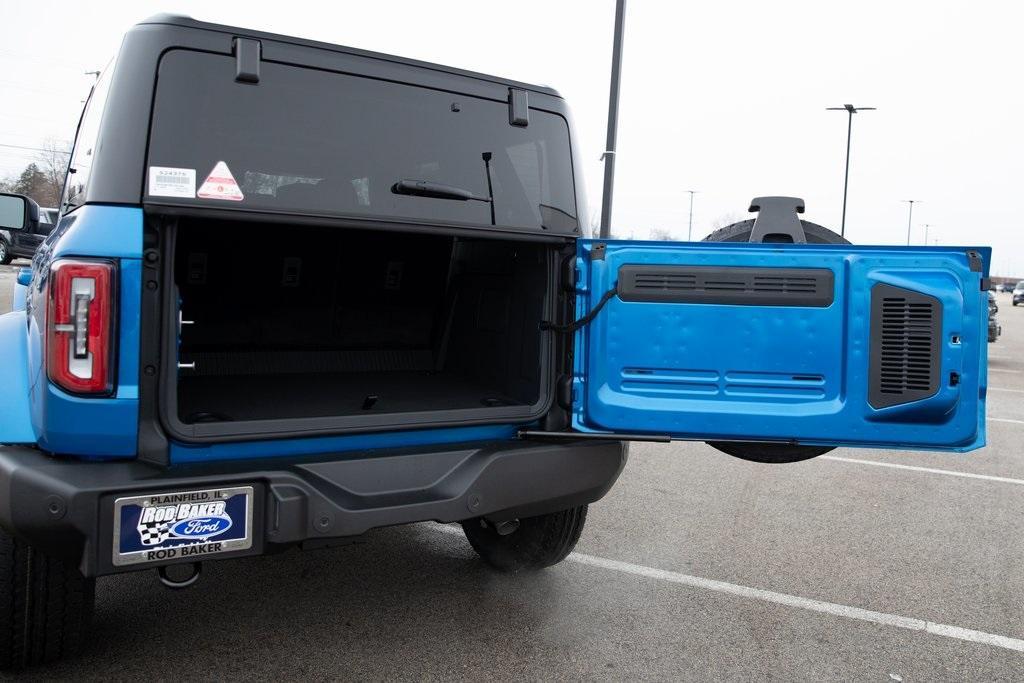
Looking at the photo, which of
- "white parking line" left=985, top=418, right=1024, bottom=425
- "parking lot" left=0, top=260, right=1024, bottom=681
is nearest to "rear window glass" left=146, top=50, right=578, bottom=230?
"parking lot" left=0, top=260, right=1024, bottom=681

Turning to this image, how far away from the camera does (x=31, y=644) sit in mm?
2697

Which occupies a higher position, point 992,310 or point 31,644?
point 992,310

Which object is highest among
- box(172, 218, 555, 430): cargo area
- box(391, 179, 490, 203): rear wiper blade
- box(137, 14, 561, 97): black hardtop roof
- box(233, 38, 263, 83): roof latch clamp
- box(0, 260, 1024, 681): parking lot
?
box(137, 14, 561, 97): black hardtop roof

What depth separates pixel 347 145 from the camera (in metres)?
2.81

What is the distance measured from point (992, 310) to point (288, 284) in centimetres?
1579

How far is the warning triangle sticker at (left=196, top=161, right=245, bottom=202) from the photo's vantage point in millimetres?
2521

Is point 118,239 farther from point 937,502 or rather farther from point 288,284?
point 937,502

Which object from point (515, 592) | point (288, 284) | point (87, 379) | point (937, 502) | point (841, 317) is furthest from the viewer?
point (937, 502)

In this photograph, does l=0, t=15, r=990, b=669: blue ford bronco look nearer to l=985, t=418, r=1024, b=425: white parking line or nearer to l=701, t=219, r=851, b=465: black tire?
l=701, t=219, r=851, b=465: black tire

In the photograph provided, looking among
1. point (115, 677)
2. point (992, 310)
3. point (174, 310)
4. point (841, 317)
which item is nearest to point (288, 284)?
point (174, 310)

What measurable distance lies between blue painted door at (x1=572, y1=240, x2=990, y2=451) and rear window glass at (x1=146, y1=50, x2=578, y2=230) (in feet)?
1.24

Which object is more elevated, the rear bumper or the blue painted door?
the blue painted door

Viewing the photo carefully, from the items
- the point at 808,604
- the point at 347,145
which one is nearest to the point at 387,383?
the point at 347,145

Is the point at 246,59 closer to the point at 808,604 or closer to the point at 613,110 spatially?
the point at 808,604
